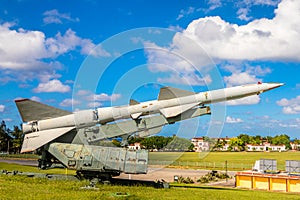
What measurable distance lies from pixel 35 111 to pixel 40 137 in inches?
46.8

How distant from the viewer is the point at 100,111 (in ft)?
42.2

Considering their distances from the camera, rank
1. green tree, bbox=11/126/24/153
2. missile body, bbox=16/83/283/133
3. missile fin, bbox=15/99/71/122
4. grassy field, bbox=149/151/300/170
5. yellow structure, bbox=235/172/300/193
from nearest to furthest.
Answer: missile body, bbox=16/83/283/133, missile fin, bbox=15/99/71/122, yellow structure, bbox=235/172/300/193, grassy field, bbox=149/151/300/170, green tree, bbox=11/126/24/153

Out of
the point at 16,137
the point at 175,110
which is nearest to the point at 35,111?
the point at 175,110

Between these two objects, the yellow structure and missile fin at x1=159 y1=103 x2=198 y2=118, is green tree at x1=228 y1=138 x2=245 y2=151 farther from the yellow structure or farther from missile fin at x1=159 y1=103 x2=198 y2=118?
missile fin at x1=159 y1=103 x2=198 y2=118

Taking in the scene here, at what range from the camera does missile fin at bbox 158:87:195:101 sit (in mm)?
12422

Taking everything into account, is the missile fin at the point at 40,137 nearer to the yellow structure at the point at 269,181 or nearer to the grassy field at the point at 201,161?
the grassy field at the point at 201,161

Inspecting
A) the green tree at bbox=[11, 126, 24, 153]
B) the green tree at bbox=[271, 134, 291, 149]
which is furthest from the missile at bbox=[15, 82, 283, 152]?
the green tree at bbox=[271, 134, 291, 149]

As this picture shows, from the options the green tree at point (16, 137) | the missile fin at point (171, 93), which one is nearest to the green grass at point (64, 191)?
the missile fin at point (171, 93)

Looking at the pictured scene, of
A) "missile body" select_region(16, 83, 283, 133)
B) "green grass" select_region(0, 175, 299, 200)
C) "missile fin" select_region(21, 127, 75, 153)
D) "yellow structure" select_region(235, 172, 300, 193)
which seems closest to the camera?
"green grass" select_region(0, 175, 299, 200)

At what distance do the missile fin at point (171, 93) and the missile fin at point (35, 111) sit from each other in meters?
4.40

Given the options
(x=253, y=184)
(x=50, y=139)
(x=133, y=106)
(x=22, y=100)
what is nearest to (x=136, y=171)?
(x=133, y=106)

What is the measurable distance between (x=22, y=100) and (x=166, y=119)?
630 centimetres

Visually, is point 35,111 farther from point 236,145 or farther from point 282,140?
point 282,140

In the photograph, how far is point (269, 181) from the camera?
16984 mm
